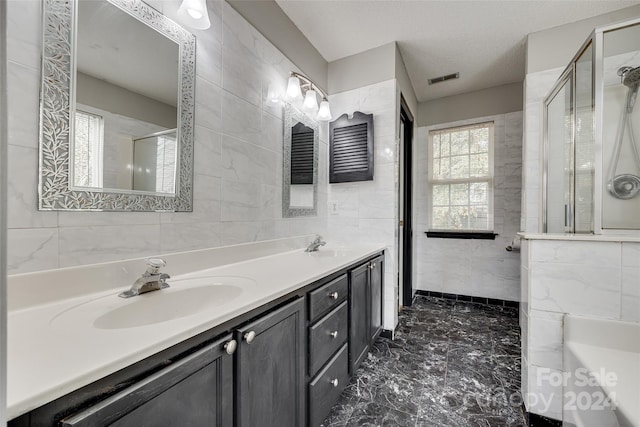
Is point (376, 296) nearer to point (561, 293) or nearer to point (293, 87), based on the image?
point (561, 293)

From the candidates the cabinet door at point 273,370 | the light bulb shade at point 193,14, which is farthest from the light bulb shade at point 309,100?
the cabinet door at point 273,370

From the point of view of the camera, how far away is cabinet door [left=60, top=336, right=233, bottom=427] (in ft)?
1.64

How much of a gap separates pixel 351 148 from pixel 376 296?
1371 millimetres

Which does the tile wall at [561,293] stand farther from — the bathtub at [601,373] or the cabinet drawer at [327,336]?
the cabinet drawer at [327,336]

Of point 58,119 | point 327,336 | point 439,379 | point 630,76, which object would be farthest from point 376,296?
point 630,76

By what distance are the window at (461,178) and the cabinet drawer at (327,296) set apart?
2.45m

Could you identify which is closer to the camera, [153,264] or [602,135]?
[153,264]

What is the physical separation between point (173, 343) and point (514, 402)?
2000 millimetres

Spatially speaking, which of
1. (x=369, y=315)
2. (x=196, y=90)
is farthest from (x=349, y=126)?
(x=369, y=315)

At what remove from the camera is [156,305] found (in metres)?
0.92

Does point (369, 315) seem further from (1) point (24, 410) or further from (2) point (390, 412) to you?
(1) point (24, 410)

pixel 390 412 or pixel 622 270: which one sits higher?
pixel 622 270

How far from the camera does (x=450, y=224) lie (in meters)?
3.42

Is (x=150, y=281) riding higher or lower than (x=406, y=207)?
lower
